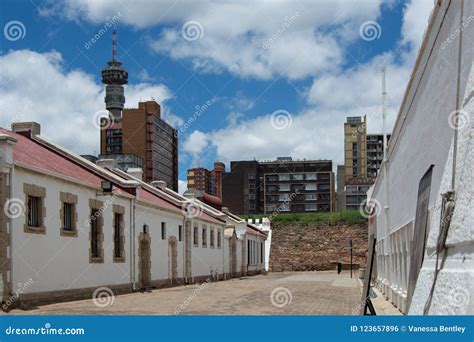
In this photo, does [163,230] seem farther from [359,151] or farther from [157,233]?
[359,151]

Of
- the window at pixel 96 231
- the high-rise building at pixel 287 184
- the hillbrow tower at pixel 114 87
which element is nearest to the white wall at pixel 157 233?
the window at pixel 96 231

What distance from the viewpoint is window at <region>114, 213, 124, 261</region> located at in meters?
23.7

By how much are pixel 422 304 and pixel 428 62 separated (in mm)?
4093

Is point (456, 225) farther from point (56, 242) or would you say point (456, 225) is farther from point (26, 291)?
point (56, 242)

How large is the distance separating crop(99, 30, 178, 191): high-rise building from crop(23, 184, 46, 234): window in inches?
2620

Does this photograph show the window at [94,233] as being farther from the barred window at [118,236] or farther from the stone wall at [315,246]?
the stone wall at [315,246]

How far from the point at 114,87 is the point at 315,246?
99.3 m

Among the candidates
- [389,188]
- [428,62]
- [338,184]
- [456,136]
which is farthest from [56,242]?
[338,184]

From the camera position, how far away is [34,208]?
704 inches

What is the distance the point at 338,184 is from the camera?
11406 cm

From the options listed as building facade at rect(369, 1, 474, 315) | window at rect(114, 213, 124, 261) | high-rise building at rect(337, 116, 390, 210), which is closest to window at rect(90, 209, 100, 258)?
window at rect(114, 213, 124, 261)

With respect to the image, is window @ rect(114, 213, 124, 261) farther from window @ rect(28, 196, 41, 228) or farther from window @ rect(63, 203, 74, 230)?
window @ rect(28, 196, 41, 228)

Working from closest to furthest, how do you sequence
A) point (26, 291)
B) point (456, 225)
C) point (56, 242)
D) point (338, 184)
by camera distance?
point (456, 225)
point (26, 291)
point (56, 242)
point (338, 184)

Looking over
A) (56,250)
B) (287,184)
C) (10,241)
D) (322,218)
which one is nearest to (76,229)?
(56,250)
